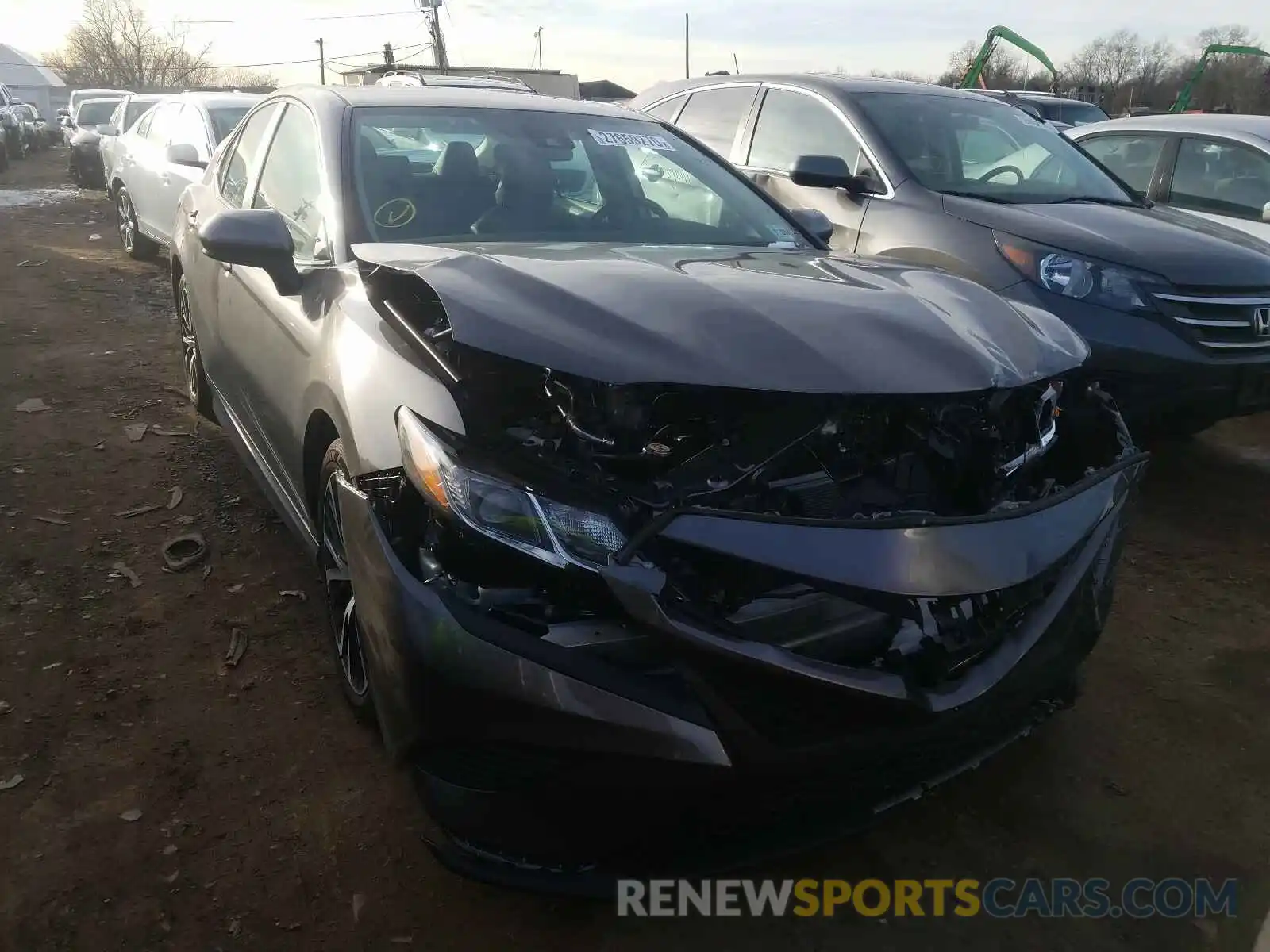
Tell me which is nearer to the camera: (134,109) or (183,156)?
(183,156)

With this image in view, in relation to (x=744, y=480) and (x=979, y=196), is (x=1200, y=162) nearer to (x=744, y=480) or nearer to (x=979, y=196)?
(x=979, y=196)

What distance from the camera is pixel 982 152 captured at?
5.38m

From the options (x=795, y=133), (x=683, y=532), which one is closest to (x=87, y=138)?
(x=795, y=133)

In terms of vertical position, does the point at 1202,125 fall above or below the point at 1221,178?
above

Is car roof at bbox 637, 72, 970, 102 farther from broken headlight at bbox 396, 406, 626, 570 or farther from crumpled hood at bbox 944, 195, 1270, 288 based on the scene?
broken headlight at bbox 396, 406, 626, 570

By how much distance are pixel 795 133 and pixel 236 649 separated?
13.9 ft

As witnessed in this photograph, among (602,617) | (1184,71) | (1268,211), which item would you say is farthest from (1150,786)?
(1184,71)

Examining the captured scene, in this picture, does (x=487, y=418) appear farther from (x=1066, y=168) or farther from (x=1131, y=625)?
(x=1066, y=168)

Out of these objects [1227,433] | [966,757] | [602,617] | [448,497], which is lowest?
[1227,433]

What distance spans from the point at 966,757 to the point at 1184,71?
64840 mm

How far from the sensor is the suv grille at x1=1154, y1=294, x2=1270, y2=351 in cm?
415

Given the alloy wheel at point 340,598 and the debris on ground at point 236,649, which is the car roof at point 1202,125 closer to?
the alloy wheel at point 340,598

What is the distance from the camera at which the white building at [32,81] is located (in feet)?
151

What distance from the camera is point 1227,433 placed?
5578 mm
